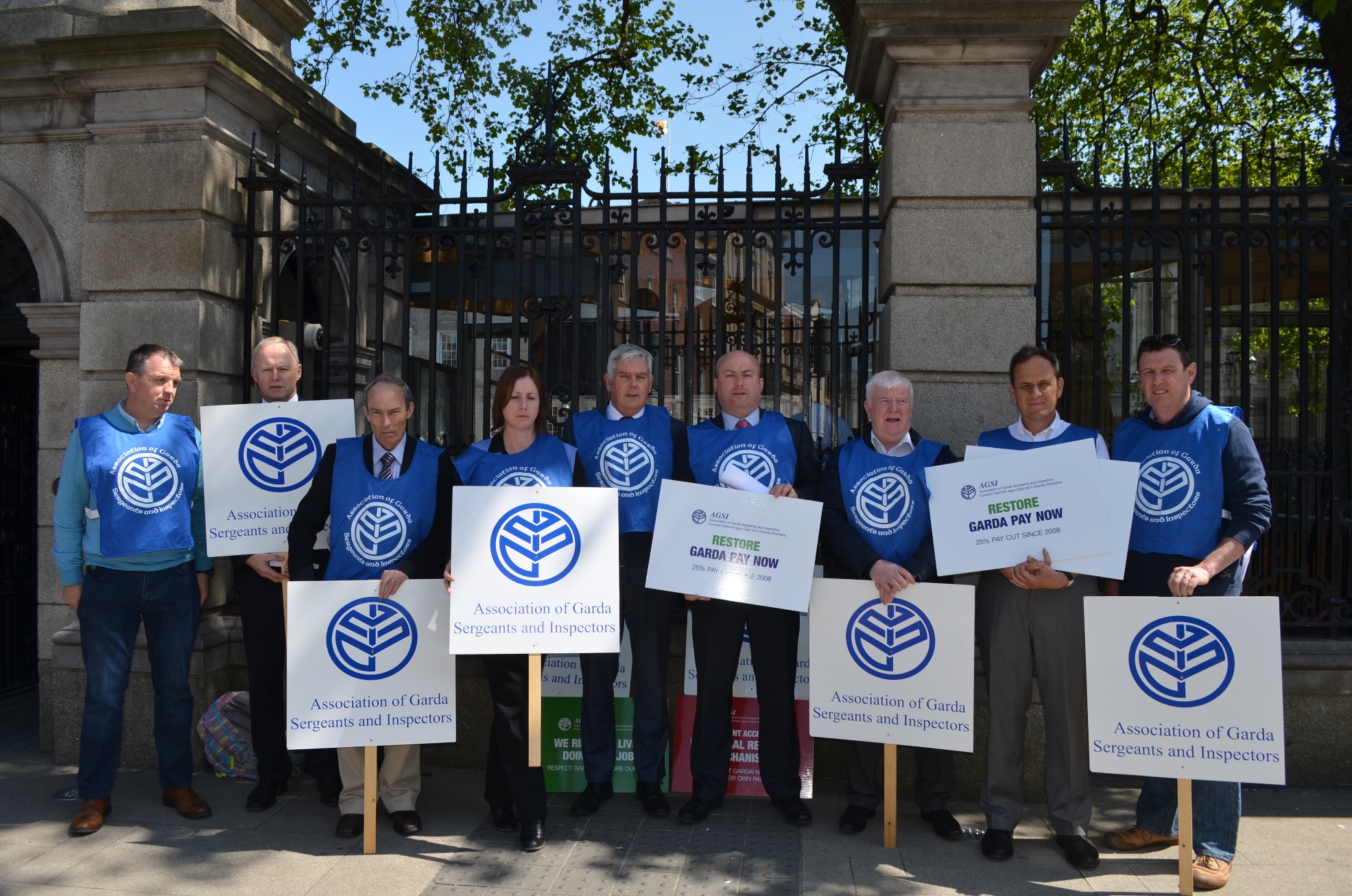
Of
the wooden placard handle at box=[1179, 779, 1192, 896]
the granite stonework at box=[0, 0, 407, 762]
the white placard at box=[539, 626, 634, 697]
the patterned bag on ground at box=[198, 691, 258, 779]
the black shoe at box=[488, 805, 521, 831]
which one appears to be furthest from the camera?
the granite stonework at box=[0, 0, 407, 762]

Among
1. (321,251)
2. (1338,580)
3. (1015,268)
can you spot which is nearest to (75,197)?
(321,251)

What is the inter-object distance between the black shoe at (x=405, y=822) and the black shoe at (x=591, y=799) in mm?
724

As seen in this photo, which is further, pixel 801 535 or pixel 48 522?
pixel 48 522

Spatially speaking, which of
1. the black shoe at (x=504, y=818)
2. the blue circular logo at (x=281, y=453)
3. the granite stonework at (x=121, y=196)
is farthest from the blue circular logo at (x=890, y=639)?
the granite stonework at (x=121, y=196)

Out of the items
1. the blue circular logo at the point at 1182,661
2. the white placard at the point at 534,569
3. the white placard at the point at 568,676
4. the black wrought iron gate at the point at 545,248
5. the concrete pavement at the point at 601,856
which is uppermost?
the black wrought iron gate at the point at 545,248

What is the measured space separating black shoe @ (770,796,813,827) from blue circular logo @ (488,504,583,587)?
1559mm

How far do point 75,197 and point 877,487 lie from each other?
5.06 meters

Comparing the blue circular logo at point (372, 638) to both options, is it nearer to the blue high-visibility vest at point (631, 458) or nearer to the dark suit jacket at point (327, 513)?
the dark suit jacket at point (327, 513)

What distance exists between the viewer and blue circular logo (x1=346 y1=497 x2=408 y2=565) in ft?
14.2

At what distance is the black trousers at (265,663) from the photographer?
4840 millimetres

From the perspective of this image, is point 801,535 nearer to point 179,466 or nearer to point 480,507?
point 480,507

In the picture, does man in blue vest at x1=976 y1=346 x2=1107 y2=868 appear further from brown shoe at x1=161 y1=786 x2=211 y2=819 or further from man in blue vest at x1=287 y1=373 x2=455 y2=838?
brown shoe at x1=161 y1=786 x2=211 y2=819

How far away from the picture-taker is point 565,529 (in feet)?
13.7

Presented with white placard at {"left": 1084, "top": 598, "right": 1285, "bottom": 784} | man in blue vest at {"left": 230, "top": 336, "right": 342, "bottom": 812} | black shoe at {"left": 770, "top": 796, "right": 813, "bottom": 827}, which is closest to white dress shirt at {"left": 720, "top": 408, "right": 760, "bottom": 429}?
white placard at {"left": 1084, "top": 598, "right": 1285, "bottom": 784}
